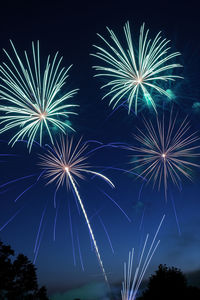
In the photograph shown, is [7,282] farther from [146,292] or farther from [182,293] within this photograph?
[182,293]

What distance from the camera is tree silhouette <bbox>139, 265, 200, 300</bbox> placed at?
30956 mm

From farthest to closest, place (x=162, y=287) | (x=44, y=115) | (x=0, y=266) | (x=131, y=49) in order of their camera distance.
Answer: (x=162, y=287) → (x=0, y=266) → (x=44, y=115) → (x=131, y=49)

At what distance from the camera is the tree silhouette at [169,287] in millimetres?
30956

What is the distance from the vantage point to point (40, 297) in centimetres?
3000

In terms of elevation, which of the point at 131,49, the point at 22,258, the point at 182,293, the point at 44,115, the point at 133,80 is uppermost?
the point at 131,49

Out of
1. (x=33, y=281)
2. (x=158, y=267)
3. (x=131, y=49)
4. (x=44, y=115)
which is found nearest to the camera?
(x=131, y=49)

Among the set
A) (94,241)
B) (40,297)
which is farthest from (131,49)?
(40,297)

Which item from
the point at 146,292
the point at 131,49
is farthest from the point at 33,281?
the point at 131,49

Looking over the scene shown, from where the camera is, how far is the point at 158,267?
36875 millimetres

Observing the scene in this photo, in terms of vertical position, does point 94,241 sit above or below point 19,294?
above

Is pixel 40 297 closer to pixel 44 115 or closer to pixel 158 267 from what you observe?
pixel 158 267

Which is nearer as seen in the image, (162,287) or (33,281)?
(33,281)

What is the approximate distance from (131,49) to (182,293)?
97.4 feet

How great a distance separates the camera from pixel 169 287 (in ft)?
110
